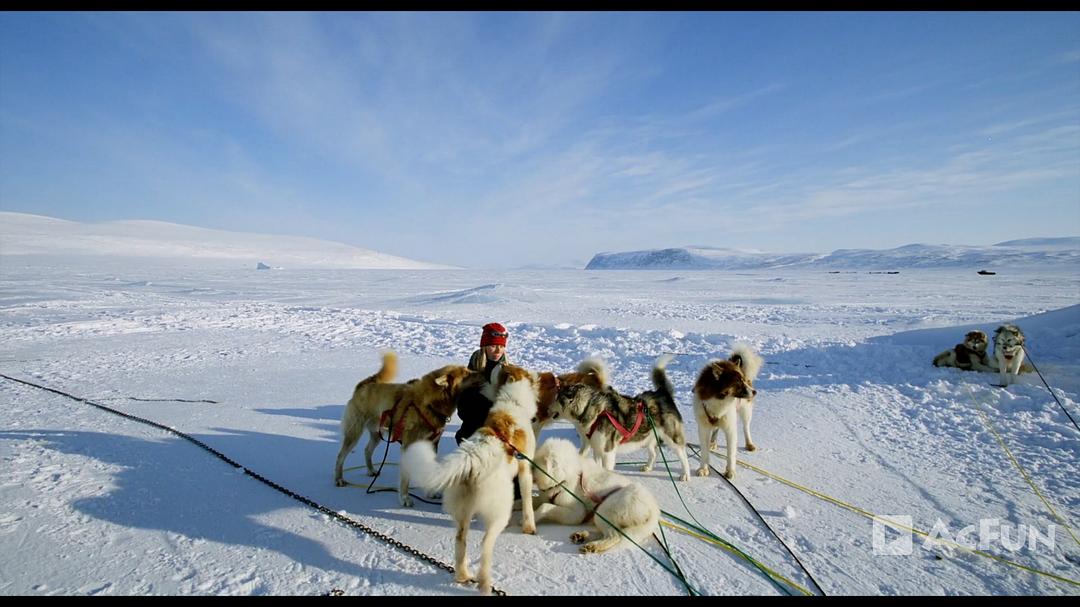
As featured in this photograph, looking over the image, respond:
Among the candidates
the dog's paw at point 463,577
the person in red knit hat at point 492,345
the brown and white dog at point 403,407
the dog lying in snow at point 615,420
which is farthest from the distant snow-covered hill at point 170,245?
the dog's paw at point 463,577

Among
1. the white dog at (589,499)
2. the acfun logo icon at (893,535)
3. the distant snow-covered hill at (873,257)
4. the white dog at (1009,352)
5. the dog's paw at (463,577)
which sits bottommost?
the acfun logo icon at (893,535)

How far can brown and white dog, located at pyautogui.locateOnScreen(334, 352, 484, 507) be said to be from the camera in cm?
413

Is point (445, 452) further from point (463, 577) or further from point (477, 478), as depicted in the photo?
point (477, 478)

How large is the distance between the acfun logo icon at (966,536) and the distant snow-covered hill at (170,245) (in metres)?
76.3

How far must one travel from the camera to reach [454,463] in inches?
108

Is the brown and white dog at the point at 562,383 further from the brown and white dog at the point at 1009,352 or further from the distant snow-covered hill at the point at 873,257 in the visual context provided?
the distant snow-covered hill at the point at 873,257

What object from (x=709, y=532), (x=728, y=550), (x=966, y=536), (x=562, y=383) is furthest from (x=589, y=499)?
(x=966, y=536)

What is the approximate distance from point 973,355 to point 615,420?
742 centimetres

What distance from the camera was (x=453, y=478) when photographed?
2768 mm

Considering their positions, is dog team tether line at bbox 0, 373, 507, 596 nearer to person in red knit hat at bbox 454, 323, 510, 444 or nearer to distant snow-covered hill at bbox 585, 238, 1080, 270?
person in red knit hat at bbox 454, 323, 510, 444

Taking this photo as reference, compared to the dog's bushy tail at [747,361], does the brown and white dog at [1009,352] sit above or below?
below

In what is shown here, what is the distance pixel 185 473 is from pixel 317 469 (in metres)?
1.12

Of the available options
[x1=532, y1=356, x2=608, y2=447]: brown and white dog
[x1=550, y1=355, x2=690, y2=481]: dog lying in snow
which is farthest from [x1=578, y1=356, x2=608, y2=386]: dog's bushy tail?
[x1=550, y1=355, x2=690, y2=481]: dog lying in snow

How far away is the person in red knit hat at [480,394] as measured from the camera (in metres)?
4.24
